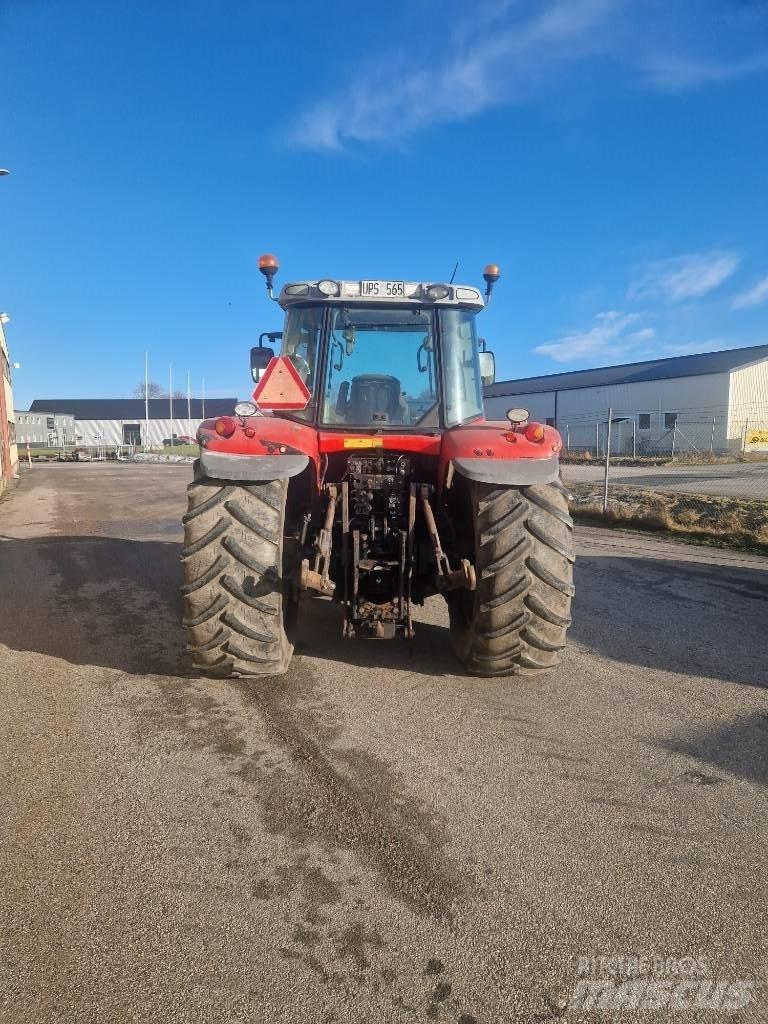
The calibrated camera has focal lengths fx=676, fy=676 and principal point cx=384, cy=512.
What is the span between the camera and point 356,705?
390 cm

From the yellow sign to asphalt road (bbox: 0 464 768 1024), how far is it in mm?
1477

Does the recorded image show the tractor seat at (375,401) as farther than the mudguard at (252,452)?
Yes

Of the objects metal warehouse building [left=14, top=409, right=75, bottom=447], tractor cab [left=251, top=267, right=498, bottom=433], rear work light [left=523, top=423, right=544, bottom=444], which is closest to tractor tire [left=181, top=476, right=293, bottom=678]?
tractor cab [left=251, top=267, right=498, bottom=433]

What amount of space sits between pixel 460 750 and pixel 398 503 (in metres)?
1.59

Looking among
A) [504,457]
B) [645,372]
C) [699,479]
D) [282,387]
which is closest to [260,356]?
[282,387]

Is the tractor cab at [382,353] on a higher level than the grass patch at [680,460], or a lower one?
higher

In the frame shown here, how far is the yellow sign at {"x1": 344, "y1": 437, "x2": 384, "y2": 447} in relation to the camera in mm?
4508

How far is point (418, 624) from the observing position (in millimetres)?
5516

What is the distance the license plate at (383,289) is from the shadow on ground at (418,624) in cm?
251

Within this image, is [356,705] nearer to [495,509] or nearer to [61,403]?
[495,509]

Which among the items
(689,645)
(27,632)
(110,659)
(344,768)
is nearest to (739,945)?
(344,768)

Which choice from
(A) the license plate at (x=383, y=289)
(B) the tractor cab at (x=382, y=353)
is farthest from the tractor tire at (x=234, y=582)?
(A) the license plate at (x=383, y=289)

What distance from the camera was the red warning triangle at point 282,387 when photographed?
461 centimetres

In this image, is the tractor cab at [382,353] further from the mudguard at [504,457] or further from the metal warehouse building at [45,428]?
the metal warehouse building at [45,428]
